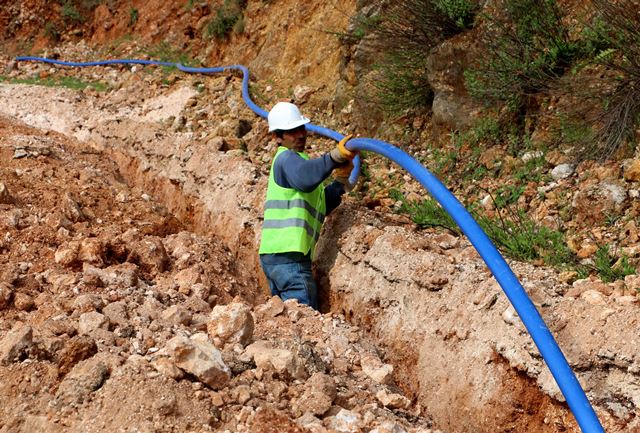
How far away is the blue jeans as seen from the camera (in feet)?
14.2

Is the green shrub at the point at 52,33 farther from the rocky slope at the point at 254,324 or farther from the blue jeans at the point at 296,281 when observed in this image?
the blue jeans at the point at 296,281

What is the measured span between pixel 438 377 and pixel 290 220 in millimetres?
1478

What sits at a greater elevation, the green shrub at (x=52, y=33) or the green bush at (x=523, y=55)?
the green bush at (x=523, y=55)

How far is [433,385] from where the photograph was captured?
11.5 ft

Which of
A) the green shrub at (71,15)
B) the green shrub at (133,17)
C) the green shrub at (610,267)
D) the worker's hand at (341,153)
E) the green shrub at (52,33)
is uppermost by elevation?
the worker's hand at (341,153)

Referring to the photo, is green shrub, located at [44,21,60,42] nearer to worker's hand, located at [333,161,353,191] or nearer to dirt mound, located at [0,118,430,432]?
dirt mound, located at [0,118,430,432]

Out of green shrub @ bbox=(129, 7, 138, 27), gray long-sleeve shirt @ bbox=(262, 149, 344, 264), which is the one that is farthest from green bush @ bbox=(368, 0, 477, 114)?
green shrub @ bbox=(129, 7, 138, 27)

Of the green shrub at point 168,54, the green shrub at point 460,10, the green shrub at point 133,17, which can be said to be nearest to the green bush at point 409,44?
the green shrub at point 460,10

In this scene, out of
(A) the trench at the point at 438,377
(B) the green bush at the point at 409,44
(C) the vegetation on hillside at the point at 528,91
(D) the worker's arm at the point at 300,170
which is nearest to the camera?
(A) the trench at the point at 438,377

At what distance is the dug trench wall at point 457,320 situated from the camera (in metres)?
2.93

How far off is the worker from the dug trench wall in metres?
0.29

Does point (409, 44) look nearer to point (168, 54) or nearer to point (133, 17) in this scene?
point (168, 54)

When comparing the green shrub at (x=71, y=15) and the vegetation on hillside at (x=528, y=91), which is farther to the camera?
the green shrub at (x=71, y=15)

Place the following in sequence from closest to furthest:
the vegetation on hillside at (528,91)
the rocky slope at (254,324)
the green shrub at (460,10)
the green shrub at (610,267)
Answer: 1. the rocky slope at (254,324)
2. the green shrub at (610,267)
3. the vegetation on hillside at (528,91)
4. the green shrub at (460,10)
